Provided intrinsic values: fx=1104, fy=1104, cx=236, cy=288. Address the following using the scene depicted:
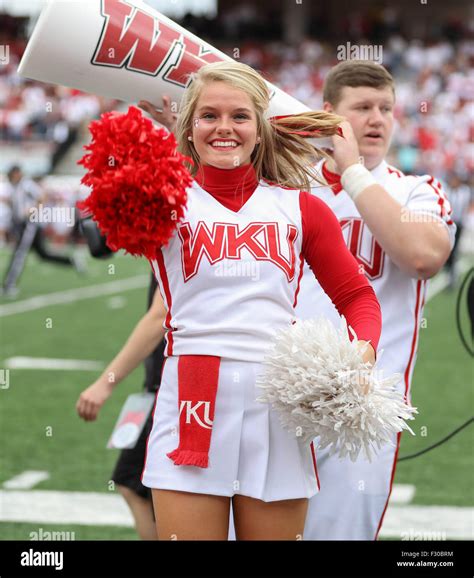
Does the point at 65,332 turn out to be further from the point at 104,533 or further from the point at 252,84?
the point at 252,84

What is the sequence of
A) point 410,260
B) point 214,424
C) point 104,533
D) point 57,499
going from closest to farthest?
point 214,424 < point 410,260 < point 104,533 < point 57,499

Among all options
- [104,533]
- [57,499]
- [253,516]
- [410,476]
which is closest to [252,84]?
[253,516]

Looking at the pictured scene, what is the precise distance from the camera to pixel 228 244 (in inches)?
102

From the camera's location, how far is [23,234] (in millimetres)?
15883

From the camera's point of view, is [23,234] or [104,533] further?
[23,234]

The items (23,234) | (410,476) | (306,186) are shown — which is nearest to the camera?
(306,186)

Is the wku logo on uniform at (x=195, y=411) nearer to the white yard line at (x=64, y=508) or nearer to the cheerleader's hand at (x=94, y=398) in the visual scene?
the cheerleader's hand at (x=94, y=398)

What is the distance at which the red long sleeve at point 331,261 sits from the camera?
267 cm

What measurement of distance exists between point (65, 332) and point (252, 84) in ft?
29.4

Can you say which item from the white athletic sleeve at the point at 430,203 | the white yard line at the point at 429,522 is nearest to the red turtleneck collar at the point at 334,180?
the white athletic sleeve at the point at 430,203

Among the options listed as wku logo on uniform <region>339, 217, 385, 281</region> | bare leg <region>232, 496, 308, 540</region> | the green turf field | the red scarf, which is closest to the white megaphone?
wku logo on uniform <region>339, 217, 385, 281</region>

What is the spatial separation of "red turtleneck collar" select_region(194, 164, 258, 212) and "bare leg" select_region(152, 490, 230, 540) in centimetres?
71

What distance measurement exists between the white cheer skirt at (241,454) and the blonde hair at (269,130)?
1.80 feet

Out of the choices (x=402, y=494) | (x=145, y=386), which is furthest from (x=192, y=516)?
(x=402, y=494)
